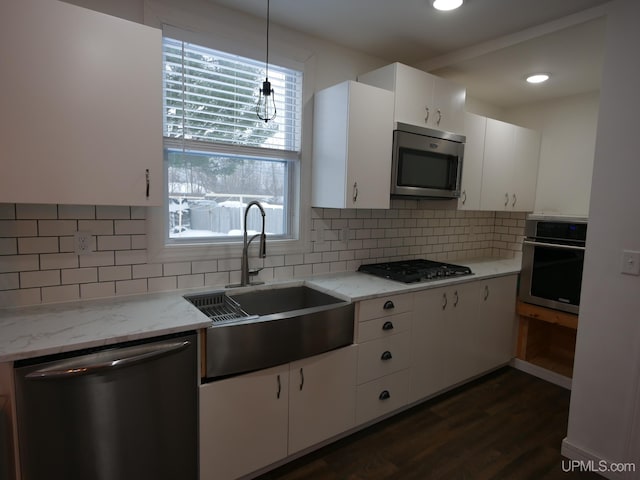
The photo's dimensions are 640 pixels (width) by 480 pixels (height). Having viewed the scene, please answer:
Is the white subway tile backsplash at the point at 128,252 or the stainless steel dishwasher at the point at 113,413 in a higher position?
the white subway tile backsplash at the point at 128,252

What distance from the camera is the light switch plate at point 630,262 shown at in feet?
6.24

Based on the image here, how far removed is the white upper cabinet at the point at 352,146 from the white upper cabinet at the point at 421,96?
0.12m

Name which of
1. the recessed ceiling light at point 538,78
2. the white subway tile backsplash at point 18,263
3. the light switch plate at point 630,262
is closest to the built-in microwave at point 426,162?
the recessed ceiling light at point 538,78

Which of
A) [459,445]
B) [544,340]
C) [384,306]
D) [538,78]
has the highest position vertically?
[538,78]

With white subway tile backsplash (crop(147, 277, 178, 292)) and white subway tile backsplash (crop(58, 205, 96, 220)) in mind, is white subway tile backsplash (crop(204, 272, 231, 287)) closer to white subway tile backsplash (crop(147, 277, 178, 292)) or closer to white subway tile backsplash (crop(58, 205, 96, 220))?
white subway tile backsplash (crop(147, 277, 178, 292))

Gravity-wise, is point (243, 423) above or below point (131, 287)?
below

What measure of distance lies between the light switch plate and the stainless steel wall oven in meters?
0.84

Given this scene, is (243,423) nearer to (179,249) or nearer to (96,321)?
(96,321)

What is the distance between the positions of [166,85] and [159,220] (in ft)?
2.46

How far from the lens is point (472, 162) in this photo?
10.4ft

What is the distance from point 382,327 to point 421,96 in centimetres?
166

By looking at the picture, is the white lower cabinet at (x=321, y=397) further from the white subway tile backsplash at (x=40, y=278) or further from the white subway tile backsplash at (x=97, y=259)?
the white subway tile backsplash at (x=40, y=278)

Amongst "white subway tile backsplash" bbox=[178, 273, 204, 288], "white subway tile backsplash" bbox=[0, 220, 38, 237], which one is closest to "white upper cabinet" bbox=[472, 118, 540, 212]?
"white subway tile backsplash" bbox=[178, 273, 204, 288]

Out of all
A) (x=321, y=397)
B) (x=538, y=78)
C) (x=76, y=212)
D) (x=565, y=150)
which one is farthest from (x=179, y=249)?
(x=565, y=150)
